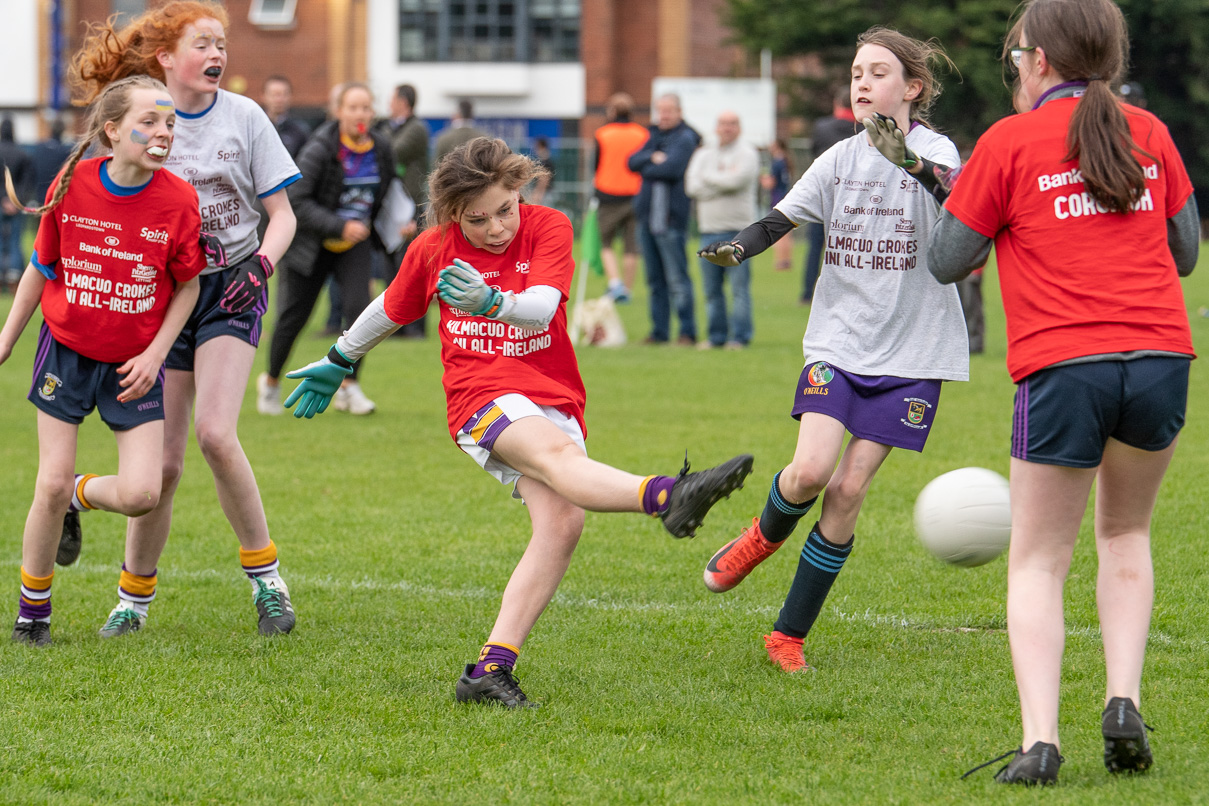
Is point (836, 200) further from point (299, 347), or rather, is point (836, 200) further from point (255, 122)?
point (299, 347)

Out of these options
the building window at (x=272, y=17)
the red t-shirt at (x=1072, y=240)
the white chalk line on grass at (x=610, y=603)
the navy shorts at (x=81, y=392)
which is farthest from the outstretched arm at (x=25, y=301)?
the building window at (x=272, y=17)

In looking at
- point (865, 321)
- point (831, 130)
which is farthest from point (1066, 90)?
point (831, 130)

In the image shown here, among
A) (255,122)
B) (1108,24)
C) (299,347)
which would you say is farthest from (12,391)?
(1108,24)

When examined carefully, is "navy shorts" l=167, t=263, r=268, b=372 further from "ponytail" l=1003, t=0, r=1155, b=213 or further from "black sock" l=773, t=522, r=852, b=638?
"ponytail" l=1003, t=0, r=1155, b=213

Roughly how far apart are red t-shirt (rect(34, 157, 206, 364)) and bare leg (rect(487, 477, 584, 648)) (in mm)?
1488

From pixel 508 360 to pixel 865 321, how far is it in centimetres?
115

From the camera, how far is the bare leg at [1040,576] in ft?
10.9

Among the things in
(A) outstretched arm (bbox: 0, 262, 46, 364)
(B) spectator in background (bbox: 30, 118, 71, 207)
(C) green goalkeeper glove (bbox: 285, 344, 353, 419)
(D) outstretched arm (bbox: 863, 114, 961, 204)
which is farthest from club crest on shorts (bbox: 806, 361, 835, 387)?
(B) spectator in background (bbox: 30, 118, 71, 207)

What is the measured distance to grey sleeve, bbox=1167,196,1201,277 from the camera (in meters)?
3.44

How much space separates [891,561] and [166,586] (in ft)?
9.86

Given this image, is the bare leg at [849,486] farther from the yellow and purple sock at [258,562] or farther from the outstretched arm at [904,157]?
the yellow and purple sock at [258,562]

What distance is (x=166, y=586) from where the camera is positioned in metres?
5.80

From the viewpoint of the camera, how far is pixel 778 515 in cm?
451

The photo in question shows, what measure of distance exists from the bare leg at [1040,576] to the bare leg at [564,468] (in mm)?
972
